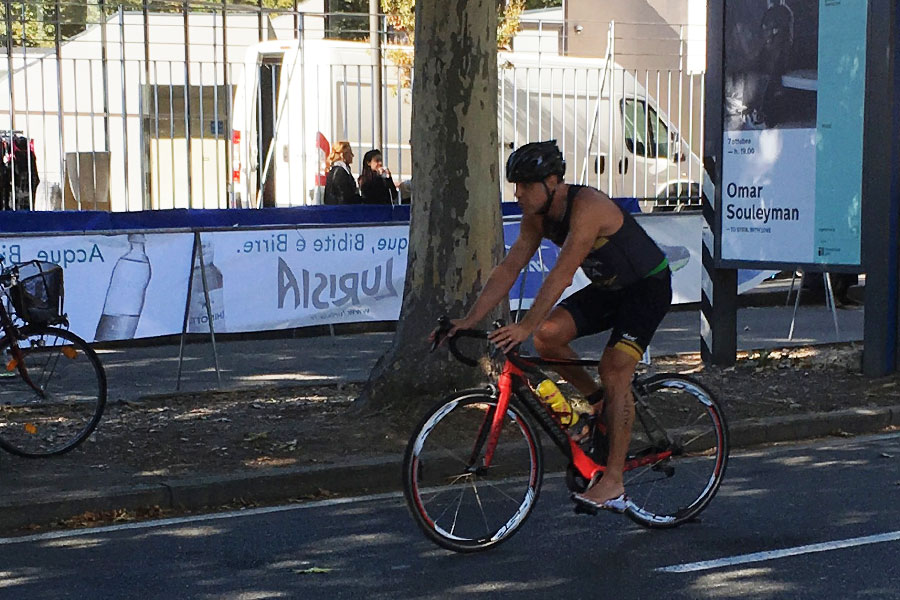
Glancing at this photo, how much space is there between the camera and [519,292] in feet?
39.0

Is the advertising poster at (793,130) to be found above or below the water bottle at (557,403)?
above

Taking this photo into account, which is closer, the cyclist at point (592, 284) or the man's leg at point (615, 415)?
the cyclist at point (592, 284)

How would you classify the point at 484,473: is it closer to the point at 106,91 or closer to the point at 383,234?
the point at 383,234

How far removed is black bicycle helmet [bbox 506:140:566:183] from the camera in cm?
582

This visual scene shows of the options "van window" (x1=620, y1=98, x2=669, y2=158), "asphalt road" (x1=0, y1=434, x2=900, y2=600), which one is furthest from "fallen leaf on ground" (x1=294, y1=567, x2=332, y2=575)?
"van window" (x1=620, y1=98, x2=669, y2=158)

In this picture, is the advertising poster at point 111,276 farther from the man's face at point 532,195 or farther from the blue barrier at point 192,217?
the man's face at point 532,195

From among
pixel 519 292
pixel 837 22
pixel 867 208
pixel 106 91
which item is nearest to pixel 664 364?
pixel 519 292

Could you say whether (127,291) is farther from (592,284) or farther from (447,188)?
(592,284)

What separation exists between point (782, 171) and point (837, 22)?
3.93 feet

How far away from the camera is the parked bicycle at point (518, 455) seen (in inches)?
231

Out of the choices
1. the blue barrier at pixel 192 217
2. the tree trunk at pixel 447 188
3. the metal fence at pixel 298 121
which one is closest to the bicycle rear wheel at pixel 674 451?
the tree trunk at pixel 447 188

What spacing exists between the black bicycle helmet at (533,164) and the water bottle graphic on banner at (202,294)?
4488mm

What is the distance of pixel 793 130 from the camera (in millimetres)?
10586

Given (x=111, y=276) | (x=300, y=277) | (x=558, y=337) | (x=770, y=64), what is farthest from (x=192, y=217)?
(x=558, y=337)
